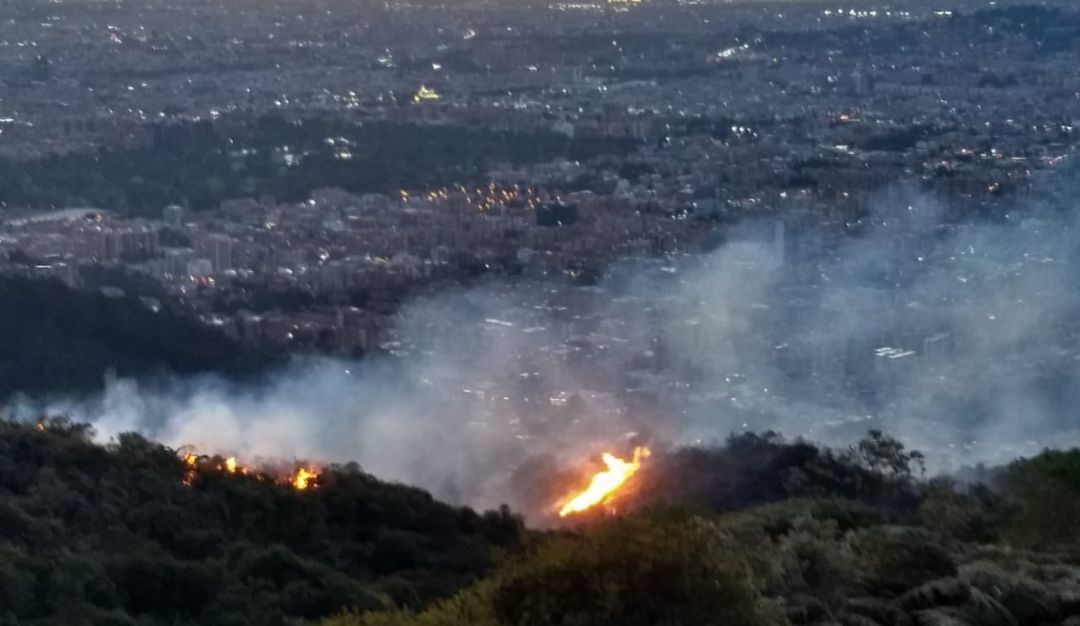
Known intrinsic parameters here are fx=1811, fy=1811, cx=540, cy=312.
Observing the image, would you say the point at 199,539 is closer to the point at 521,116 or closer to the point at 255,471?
the point at 255,471

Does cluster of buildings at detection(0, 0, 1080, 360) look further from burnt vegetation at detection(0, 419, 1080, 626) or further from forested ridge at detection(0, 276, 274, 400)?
burnt vegetation at detection(0, 419, 1080, 626)

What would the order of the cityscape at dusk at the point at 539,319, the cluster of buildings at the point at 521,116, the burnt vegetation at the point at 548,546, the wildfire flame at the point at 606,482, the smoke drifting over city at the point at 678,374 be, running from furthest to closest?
1. the cluster of buildings at the point at 521,116
2. the smoke drifting over city at the point at 678,374
3. the wildfire flame at the point at 606,482
4. the cityscape at dusk at the point at 539,319
5. the burnt vegetation at the point at 548,546

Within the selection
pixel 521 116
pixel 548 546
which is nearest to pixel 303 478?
pixel 548 546

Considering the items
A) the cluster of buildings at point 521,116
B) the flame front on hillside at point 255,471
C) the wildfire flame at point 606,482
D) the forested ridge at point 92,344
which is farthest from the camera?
the cluster of buildings at point 521,116

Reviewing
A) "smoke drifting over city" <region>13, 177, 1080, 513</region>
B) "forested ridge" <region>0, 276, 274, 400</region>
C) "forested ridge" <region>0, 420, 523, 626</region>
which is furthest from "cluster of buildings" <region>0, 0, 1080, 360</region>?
"forested ridge" <region>0, 420, 523, 626</region>

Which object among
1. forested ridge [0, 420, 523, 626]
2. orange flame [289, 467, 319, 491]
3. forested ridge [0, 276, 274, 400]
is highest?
forested ridge [0, 420, 523, 626]

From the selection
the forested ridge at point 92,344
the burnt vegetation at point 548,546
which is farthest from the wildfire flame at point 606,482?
the forested ridge at point 92,344

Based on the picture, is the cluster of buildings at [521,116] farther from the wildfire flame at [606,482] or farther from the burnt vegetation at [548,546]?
the burnt vegetation at [548,546]
